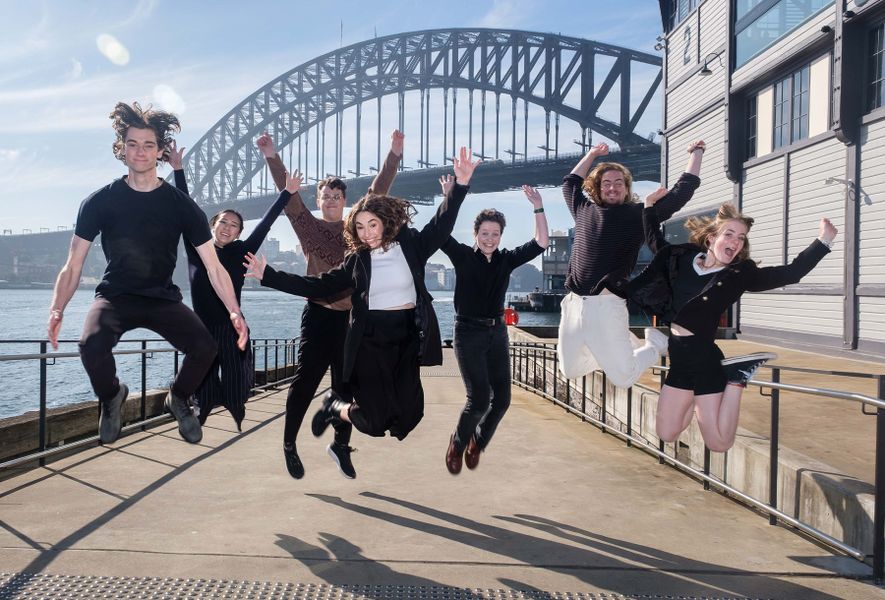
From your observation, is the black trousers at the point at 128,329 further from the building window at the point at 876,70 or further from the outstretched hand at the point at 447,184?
the building window at the point at 876,70

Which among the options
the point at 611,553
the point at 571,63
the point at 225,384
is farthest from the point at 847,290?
the point at 571,63

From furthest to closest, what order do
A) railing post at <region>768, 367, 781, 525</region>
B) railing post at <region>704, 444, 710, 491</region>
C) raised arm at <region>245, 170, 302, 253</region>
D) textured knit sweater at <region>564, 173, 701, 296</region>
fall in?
railing post at <region>704, 444, 710, 491</region> < railing post at <region>768, 367, 781, 525</region> < raised arm at <region>245, 170, 302, 253</region> < textured knit sweater at <region>564, 173, 701, 296</region>

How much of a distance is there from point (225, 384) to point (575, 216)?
5.29 ft

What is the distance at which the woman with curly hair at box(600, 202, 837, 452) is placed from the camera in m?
2.67

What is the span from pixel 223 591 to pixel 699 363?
210cm

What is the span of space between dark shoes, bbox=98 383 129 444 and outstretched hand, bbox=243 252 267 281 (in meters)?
0.66

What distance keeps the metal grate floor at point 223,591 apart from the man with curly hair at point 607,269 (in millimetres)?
979

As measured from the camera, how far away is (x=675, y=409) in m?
2.76

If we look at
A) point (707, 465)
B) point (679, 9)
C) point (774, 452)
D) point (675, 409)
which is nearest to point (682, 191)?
point (675, 409)

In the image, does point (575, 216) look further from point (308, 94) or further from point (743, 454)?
point (308, 94)

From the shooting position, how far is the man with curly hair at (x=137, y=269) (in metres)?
2.55

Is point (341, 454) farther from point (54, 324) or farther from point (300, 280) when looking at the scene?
point (54, 324)

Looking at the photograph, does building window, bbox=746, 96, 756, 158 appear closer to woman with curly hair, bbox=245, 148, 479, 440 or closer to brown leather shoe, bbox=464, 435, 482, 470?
brown leather shoe, bbox=464, 435, 482, 470

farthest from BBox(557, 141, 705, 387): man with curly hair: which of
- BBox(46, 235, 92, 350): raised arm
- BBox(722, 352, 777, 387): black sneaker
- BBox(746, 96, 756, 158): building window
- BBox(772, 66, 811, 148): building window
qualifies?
BBox(746, 96, 756, 158): building window
